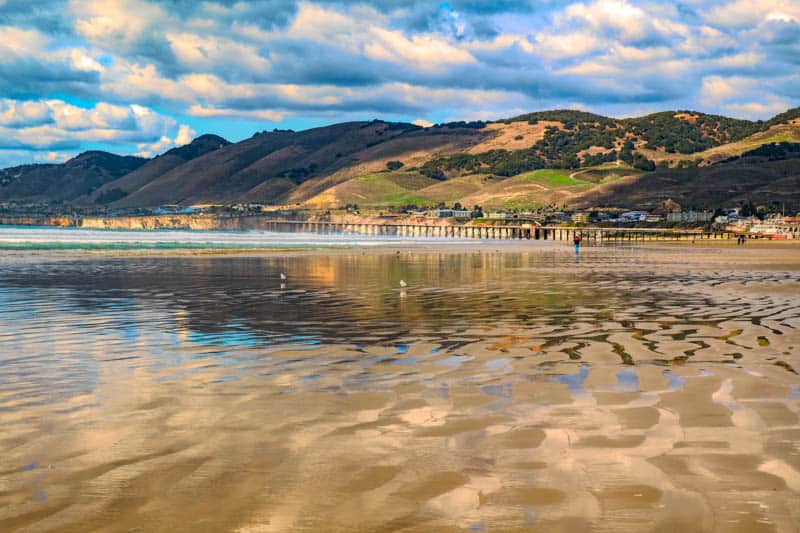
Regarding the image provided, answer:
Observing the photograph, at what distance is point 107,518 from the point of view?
741 centimetres

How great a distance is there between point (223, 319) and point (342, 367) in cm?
861

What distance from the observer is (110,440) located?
32.9ft

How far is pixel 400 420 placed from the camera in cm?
1107

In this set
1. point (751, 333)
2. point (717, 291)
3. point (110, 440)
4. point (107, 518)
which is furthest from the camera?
point (717, 291)

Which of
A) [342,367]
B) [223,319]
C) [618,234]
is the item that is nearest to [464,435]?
[342,367]

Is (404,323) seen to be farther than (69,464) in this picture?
Yes

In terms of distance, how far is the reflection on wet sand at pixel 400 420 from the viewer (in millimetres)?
7664

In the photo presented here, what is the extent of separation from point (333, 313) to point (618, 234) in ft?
442

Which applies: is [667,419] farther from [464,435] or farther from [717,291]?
[717,291]

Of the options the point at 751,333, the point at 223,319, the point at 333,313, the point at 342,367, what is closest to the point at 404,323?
the point at 333,313

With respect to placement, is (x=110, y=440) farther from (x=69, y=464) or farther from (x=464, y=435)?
(x=464, y=435)

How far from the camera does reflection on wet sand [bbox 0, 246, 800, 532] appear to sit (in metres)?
7.66

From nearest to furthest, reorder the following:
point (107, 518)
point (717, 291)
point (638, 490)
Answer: point (107, 518) → point (638, 490) → point (717, 291)

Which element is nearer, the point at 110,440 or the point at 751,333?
the point at 110,440
